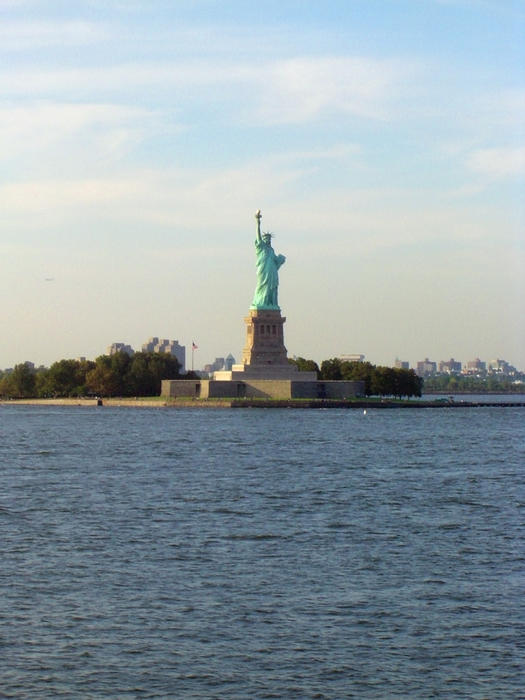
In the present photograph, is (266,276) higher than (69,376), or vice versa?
(266,276)

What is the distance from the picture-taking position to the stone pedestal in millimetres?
102938

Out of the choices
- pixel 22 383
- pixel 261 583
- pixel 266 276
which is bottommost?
pixel 261 583

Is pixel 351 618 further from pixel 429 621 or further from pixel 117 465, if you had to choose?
pixel 117 465

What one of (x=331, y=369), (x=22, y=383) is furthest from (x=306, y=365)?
(x=22, y=383)

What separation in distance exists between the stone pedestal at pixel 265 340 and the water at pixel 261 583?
59.1 meters

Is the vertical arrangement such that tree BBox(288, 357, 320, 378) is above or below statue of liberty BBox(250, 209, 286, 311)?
below

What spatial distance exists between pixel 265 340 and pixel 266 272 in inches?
232

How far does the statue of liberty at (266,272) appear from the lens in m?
105

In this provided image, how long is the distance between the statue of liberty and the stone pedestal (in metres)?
1.10

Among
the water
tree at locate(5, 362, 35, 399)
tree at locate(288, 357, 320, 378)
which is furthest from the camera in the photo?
tree at locate(5, 362, 35, 399)

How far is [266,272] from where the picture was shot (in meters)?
105

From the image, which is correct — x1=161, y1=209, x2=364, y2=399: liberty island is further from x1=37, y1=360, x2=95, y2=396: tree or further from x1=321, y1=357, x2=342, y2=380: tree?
x1=37, y1=360, x2=95, y2=396: tree

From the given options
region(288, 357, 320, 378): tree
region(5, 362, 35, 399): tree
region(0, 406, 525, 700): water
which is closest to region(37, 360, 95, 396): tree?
region(5, 362, 35, 399): tree

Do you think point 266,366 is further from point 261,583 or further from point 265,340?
point 261,583
